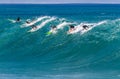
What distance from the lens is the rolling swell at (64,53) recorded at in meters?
32.7

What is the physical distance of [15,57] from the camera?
39.4 meters

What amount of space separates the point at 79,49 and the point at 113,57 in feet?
13.1

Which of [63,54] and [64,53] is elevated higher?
[64,53]

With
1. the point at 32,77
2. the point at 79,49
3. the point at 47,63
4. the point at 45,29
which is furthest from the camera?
the point at 45,29

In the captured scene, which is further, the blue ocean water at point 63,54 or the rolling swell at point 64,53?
the rolling swell at point 64,53

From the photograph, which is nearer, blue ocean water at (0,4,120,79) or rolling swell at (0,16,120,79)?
blue ocean water at (0,4,120,79)

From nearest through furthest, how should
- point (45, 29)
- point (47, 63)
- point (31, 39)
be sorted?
1. point (47, 63)
2. point (31, 39)
3. point (45, 29)

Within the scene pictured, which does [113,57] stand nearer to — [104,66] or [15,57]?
[104,66]

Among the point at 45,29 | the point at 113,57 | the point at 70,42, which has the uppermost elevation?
the point at 45,29

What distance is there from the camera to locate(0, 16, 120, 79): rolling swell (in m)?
32.7

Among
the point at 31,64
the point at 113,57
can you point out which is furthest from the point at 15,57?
the point at 113,57

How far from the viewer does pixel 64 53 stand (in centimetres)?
3812

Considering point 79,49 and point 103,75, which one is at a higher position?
point 79,49

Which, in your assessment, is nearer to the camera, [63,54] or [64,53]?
[63,54]
